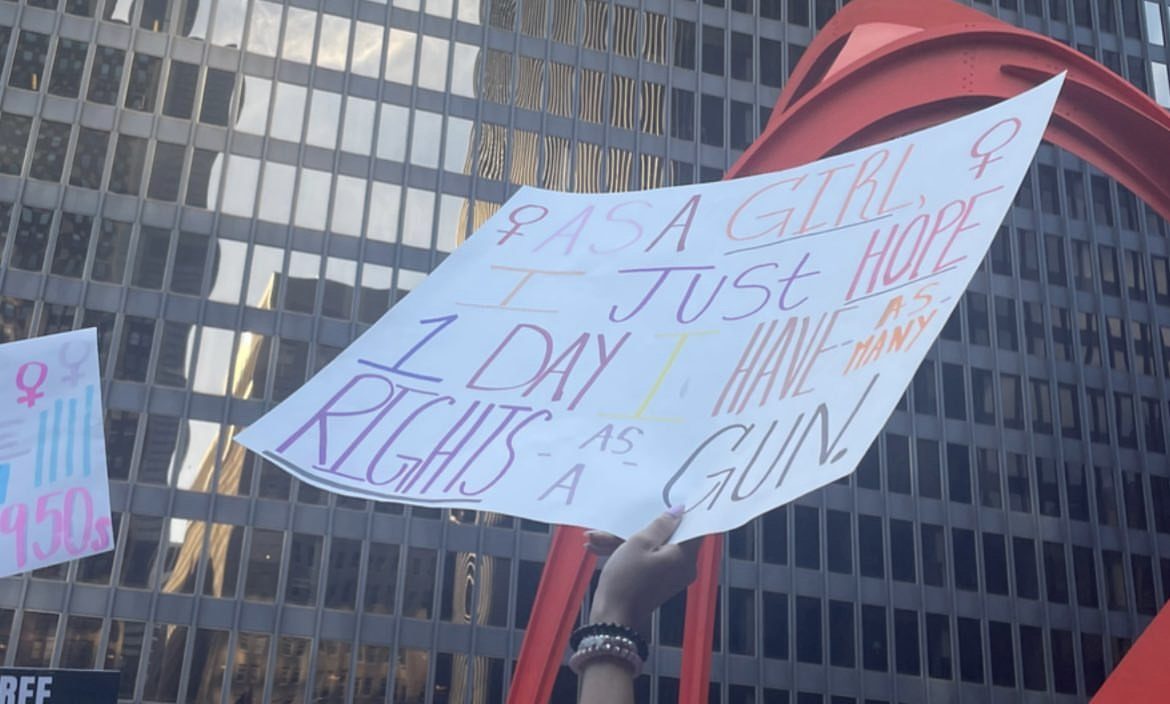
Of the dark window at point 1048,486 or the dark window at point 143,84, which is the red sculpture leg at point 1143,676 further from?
the dark window at point 1048,486

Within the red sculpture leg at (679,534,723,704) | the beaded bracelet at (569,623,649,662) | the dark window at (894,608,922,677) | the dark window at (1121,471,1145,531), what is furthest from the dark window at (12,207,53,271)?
the beaded bracelet at (569,623,649,662)

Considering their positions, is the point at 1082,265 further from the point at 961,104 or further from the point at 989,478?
the point at 961,104

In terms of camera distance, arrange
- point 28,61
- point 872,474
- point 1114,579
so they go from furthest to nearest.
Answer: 1. point 1114,579
2. point 872,474
3. point 28,61

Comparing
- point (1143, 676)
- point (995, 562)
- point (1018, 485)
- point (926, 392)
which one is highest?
point (926, 392)

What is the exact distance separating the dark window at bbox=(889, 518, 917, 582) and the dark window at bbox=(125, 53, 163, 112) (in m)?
26.9

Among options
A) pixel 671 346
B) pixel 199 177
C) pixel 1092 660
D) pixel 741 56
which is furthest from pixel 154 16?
pixel 671 346

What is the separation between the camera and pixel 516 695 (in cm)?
1202

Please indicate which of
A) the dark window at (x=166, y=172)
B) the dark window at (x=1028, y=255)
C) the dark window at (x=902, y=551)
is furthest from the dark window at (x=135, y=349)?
the dark window at (x=1028, y=255)

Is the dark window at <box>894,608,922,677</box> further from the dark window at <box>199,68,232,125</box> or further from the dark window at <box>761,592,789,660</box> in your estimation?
the dark window at <box>199,68,232,125</box>

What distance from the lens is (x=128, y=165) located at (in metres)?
46.5

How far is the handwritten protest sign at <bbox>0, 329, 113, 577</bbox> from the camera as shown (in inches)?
333

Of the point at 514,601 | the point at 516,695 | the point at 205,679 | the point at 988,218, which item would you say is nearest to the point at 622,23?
the point at 514,601

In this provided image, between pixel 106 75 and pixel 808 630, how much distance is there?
27.5 m

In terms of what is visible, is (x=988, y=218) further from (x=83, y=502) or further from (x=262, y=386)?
(x=262, y=386)
